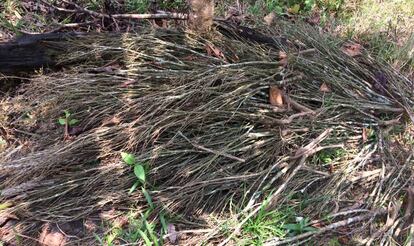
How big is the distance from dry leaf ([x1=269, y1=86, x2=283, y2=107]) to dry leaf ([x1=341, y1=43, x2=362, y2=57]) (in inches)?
32.0

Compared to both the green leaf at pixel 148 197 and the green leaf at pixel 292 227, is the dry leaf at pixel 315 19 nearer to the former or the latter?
the green leaf at pixel 292 227

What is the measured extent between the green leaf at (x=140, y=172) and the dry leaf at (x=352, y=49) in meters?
1.76

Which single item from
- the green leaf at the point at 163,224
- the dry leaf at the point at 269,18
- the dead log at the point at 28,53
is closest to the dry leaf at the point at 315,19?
the dry leaf at the point at 269,18

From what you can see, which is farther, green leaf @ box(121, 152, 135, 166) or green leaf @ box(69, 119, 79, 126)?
green leaf @ box(69, 119, 79, 126)

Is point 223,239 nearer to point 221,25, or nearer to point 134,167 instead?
point 134,167

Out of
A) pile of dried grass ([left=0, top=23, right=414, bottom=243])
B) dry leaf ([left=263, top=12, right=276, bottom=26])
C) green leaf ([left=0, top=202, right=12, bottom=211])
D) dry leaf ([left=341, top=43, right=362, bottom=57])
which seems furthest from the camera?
dry leaf ([left=263, top=12, right=276, bottom=26])

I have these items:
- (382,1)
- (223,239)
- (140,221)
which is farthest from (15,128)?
(382,1)

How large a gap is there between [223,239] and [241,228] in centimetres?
10

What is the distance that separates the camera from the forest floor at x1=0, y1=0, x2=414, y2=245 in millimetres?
2002

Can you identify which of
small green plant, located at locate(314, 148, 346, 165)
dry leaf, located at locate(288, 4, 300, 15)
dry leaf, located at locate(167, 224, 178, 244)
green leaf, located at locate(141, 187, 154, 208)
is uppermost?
dry leaf, located at locate(288, 4, 300, 15)

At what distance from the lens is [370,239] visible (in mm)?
1964

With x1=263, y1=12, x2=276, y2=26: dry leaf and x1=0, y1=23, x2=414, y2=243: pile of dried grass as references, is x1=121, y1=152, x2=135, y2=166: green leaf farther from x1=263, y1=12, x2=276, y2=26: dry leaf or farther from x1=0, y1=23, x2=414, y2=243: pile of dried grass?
x1=263, y1=12, x2=276, y2=26: dry leaf

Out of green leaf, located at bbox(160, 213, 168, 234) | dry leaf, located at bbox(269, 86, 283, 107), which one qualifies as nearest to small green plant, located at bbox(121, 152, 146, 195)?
green leaf, located at bbox(160, 213, 168, 234)

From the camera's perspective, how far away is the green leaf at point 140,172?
6.75ft
